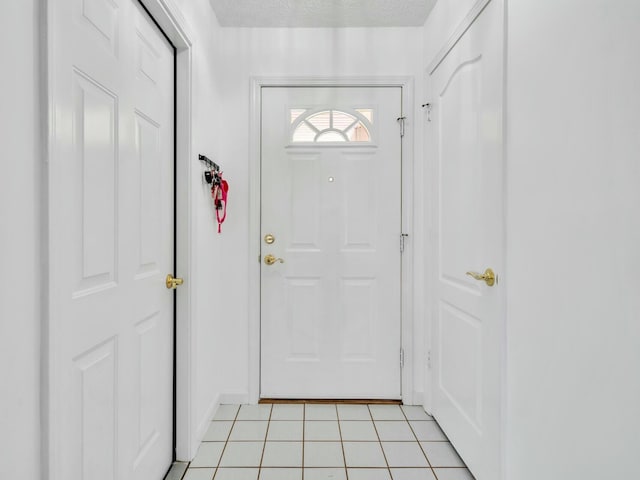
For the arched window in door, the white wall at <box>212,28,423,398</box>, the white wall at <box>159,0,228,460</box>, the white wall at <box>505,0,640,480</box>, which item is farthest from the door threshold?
the arched window in door

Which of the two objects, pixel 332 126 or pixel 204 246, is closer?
pixel 204 246

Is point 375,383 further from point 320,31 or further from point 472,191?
point 320,31

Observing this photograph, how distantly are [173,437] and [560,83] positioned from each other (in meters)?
2.07

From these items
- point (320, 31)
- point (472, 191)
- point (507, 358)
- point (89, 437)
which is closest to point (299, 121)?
point (320, 31)

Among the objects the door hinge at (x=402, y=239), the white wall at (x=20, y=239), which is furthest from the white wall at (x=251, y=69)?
the white wall at (x=20, y=239)

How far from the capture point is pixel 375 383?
2500 mm

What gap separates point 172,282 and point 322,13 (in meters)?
1.72

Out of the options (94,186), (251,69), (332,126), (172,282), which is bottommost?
(172,282)

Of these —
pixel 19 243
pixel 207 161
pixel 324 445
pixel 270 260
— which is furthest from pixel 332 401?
→ pixel 19 243

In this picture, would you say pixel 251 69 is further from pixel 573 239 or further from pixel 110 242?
pixel 573 239

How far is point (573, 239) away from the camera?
42.9 inches

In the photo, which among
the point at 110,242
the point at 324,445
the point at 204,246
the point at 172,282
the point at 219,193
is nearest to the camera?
the point at 110,242

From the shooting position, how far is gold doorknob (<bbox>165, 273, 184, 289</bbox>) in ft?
5.67

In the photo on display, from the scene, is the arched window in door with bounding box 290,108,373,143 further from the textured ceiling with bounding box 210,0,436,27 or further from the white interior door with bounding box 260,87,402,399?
the textured ceiling with bounding box 210,0,436,27
